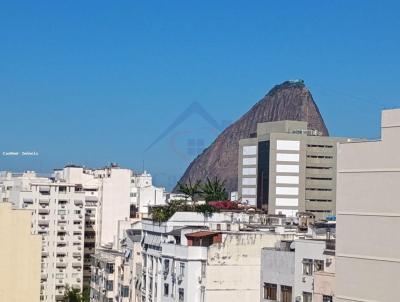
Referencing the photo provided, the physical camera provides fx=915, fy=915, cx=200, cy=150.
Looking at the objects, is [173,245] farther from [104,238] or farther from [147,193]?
[147,193]

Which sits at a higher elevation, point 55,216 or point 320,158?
point 320,158

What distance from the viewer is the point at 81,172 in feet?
379

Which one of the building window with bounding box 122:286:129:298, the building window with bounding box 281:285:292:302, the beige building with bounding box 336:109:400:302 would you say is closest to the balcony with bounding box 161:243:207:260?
the building window with bounding box 281:285:292:302

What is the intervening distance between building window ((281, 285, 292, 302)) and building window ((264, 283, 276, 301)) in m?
0.82

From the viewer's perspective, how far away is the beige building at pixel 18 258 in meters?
41.7

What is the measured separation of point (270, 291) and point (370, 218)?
458 inches

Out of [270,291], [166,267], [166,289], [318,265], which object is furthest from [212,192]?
[318,265]

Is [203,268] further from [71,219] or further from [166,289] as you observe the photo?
[71,219]

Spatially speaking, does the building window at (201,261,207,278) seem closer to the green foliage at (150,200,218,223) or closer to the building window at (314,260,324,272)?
the green foliage at (150,200,218,223)

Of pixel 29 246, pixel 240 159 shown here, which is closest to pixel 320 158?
pixel 240 159

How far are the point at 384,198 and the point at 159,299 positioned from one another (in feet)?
74.8

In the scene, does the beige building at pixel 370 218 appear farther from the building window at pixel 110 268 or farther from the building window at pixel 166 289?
the building window at pixel 110 268

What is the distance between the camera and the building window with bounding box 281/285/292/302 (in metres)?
41.0

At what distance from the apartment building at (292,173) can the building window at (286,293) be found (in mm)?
97544
